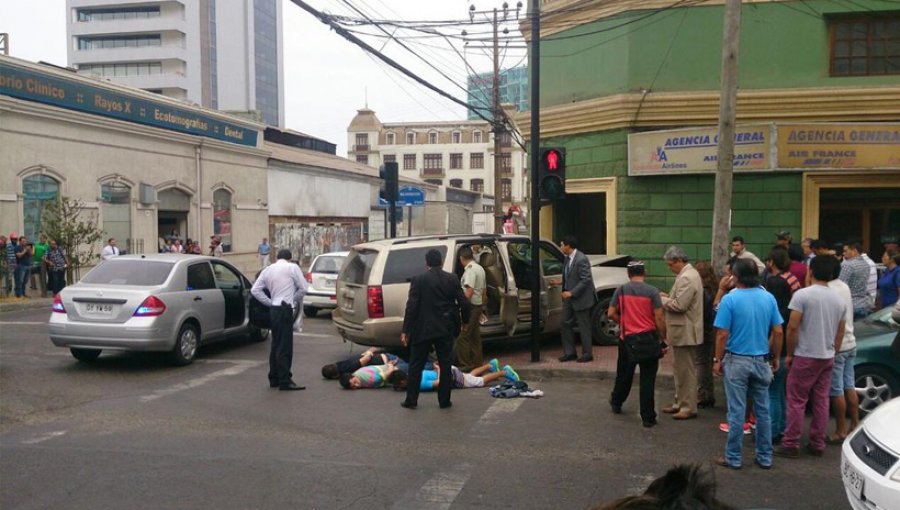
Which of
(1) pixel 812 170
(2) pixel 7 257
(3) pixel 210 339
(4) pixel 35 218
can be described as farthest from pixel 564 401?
(4) pixel 35 218

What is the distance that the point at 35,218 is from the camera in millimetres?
21453

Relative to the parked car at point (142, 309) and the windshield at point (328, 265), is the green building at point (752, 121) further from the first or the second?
the parked car at point (142, 309)

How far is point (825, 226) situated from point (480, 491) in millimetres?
11007

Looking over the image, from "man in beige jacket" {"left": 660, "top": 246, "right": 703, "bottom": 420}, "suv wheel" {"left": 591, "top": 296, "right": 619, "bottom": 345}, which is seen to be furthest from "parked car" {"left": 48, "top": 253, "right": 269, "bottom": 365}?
"man in beige jacket" {"left": 660, "top": 246, "right": 703, "bottom": 420}

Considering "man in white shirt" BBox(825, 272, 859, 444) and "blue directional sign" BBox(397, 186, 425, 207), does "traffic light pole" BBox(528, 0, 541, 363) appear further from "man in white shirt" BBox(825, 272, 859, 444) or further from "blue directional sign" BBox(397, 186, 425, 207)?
"blue directional sign" BBox(397, 186, 425, 207)

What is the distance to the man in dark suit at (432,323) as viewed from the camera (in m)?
7.89

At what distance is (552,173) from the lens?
1026 cm

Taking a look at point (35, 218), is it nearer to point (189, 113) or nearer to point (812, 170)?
point (189, 113)

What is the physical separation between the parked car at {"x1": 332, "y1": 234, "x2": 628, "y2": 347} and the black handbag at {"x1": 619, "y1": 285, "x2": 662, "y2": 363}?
318cm

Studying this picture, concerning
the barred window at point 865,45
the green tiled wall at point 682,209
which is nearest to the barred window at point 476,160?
the green tiled wall at point 682,209

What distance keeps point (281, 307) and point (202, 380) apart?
153cm

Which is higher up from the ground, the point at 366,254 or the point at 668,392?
the point at 366,254

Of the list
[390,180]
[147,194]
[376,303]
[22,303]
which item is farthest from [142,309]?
[147,194]

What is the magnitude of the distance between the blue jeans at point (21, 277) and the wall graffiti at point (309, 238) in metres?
15.0
